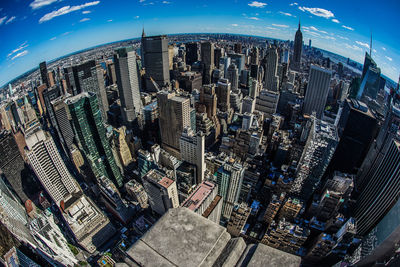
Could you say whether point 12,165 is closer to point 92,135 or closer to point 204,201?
point 92,135

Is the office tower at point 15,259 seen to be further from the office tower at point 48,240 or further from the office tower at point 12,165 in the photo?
the office tower at point 12,165

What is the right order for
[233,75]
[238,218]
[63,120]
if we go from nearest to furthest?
[238,218], [63,120], [233,75]

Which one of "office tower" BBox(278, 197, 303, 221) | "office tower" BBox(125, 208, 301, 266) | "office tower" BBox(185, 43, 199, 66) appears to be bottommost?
"office tower" BBox(278, 197, 303, 221)

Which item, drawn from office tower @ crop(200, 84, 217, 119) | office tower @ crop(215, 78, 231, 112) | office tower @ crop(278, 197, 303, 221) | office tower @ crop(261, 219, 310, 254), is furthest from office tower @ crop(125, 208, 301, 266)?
office tower @ crop(215, 78, 231, 112)

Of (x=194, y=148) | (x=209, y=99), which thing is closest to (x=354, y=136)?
(x=194, y=148)

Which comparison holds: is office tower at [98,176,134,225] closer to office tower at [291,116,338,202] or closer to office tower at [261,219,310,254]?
office tower at [261,219,310,254]

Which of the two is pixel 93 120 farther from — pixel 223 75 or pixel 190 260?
pixel 223 75

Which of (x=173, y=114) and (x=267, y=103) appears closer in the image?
(x=173, y=114)

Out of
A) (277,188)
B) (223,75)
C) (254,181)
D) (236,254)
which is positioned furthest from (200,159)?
(223,75)
